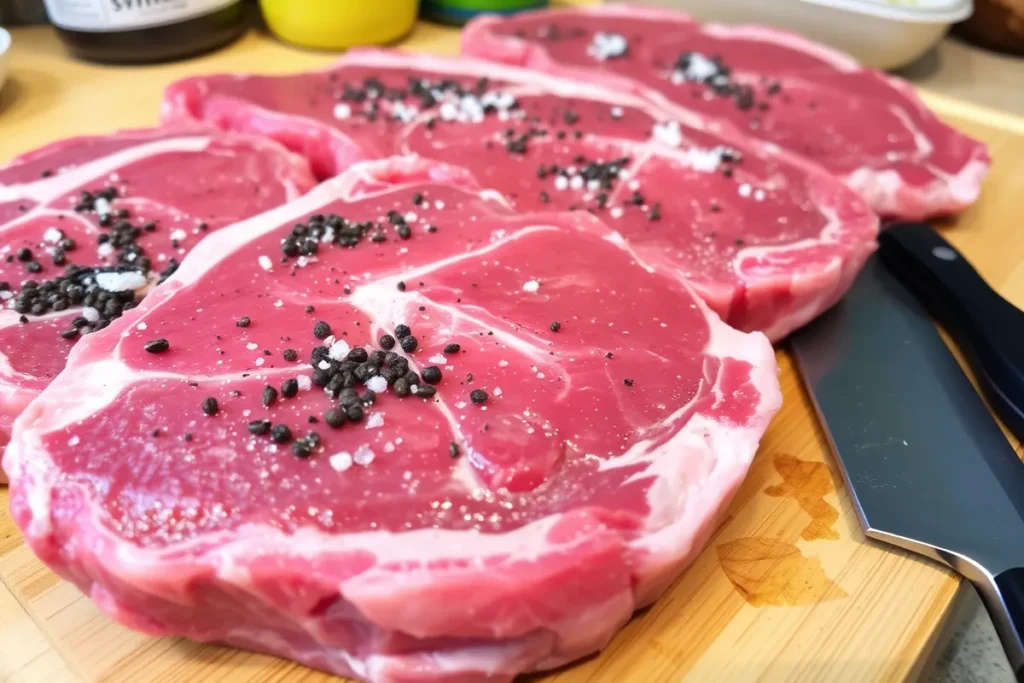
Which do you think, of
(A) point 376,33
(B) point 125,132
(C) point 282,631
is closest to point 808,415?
(C) point 282,631

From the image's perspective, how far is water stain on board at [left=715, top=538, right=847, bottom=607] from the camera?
5.08 feet

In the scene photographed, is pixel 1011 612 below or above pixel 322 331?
below

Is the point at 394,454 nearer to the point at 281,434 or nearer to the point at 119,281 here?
the point at 281,434

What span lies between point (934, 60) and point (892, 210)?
1.56 meters

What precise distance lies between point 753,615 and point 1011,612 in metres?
0.44

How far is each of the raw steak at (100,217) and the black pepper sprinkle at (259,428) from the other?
555mm

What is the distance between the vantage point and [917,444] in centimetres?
178

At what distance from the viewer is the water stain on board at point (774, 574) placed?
5.08ft

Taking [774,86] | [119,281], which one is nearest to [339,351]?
[119,281]

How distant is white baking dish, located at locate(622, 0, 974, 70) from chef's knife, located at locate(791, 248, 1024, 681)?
57.0 inches

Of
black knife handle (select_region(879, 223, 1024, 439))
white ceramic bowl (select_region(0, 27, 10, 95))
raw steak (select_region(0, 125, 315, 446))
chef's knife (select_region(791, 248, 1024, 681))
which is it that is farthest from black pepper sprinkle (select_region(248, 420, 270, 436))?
white ceramic bowl (select_region(0, 27, 10, 95))

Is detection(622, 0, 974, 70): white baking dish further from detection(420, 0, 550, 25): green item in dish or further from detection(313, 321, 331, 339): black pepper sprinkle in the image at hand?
detection(313, 321, 331, 339): black pepper sprinkle

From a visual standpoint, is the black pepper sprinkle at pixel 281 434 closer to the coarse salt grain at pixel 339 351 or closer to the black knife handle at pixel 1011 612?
the coarse salt grain at pixel 339 351

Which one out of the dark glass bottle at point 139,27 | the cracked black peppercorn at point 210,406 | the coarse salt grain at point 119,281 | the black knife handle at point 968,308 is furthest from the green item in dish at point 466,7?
the cracked black peppercorn at point 210,406
